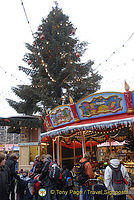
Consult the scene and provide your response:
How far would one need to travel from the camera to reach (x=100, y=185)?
5.13 meters

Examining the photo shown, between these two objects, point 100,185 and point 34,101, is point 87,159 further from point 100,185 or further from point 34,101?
point 34,101

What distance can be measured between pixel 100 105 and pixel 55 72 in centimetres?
842

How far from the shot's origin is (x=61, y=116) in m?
8.67

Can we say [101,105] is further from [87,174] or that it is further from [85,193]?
[85,193]

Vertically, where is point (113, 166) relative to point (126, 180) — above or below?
above

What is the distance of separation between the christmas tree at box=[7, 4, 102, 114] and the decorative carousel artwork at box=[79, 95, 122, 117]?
17.5 ft

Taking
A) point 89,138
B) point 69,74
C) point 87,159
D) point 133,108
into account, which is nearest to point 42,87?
point 69,74

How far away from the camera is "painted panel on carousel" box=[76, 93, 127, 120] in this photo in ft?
23.1

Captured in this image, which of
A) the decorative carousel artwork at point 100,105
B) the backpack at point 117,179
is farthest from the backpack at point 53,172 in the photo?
the decorative carousel artwork at point 100,105

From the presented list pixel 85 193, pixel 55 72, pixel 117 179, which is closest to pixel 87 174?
pixel 85 193

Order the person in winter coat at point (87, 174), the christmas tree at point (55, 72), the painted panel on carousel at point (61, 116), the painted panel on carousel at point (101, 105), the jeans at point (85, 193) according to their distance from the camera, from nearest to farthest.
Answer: the person in winter coat at point (87, 174)
the jeans at point (85, 193)
the painted panel on carousel at point (101, 105)
the painted panel on carousel at point (61, 116)
the christmas tree at point (55, 72)

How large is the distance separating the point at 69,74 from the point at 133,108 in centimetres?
766

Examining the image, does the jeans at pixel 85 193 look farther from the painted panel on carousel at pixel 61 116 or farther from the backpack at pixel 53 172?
the painted panel on carousel at pixel 61 116

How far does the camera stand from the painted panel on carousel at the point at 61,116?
27.0ft
